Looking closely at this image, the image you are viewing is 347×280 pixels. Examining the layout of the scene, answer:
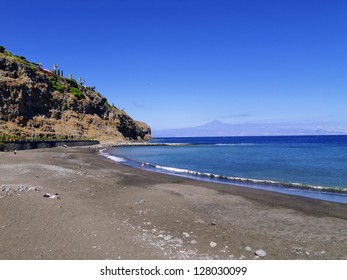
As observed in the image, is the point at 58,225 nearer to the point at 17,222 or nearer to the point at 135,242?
the point at 17,222

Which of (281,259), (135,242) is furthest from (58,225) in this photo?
Result: (281,259)

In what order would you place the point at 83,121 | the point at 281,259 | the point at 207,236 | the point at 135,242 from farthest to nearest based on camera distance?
1. the point at 83,121
2. the point at 207,236
3. the point at 135,242
4. the point at 281,259

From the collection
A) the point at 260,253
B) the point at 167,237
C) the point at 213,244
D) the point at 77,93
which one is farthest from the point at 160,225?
the point at 77,93

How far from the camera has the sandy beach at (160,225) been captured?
9.29 meters

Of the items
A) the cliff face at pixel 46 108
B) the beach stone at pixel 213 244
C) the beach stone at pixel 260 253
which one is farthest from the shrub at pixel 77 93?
the beach stone at pixel 260 253

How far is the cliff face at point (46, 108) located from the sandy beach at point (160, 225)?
210 ft

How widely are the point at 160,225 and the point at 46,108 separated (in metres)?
97.5

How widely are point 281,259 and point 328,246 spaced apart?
2.40m

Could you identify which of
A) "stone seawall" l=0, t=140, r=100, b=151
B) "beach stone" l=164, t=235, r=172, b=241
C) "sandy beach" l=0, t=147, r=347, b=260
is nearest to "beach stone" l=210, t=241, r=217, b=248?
"sandy beach" l=0, t=147, r=347, b=260

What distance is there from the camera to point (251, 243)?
10383 millimetres

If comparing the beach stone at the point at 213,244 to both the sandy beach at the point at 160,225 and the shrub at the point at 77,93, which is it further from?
the shrub at the point at 77,93

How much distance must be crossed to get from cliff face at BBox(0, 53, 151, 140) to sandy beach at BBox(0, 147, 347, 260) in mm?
63962

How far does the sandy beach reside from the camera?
30.5ft

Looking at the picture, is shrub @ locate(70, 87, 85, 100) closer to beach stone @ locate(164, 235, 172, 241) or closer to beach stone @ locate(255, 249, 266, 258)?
beach stone @ locate(164, 235, 172, 241)
